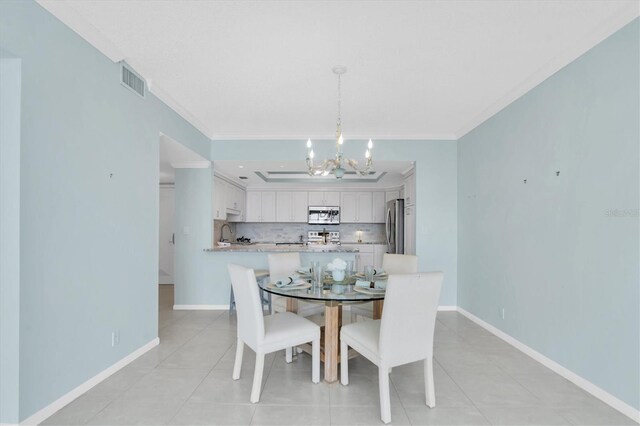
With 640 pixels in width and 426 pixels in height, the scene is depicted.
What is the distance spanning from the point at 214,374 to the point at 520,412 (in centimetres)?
217

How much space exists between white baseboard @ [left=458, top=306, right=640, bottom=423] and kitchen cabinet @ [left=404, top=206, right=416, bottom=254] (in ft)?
5.01

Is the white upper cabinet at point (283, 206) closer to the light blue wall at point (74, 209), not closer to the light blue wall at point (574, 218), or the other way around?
the light blue wall at point (74, 209)

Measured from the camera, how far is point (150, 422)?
1.88 m

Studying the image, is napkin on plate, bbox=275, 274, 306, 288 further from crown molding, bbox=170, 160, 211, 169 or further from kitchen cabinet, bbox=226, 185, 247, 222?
kitchen cabinet, bbox=226, 185, 247, 222

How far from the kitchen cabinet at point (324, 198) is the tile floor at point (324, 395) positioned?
4.74 meters

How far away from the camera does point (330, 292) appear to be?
2.32 meters

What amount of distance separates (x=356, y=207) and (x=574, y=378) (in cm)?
532

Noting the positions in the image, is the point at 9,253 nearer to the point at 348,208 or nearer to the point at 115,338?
the point at 115,338

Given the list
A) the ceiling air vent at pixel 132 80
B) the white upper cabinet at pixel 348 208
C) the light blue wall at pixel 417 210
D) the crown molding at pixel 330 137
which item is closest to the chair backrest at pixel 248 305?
the ceiling air vent at pixel 132 80

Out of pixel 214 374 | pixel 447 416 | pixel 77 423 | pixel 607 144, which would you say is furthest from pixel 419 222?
pixel 77 423

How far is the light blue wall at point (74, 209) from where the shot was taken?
1.77 m

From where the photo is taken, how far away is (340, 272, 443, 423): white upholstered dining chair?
1.86 meters

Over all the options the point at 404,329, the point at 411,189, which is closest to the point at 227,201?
the point at 411,189

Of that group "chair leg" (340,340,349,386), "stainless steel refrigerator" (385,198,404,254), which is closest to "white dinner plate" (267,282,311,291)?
"chair leg" (340,340,349,386)
